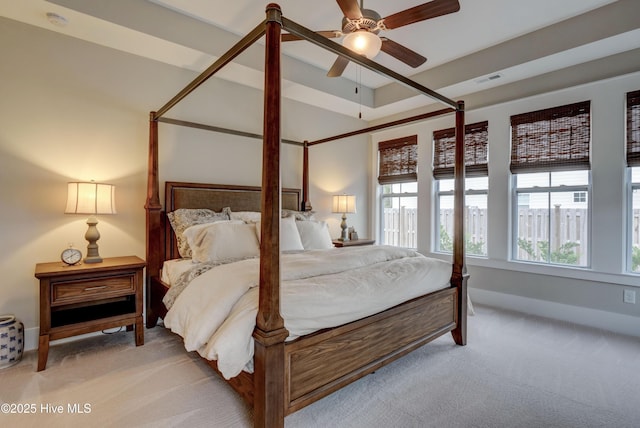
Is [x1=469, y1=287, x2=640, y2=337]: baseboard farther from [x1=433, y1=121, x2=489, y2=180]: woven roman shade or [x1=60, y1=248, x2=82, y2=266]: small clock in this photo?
[x1=60, y1=248, x2=82, y2=266]: small clock

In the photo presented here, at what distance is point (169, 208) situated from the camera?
10.7 feet

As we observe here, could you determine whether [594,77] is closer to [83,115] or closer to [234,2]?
[234,2]

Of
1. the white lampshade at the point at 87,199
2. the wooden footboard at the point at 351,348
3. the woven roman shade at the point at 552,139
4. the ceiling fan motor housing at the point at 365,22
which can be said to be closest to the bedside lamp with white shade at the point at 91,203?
the white lampshade at the point at 87,199

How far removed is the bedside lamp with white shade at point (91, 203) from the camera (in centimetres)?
257

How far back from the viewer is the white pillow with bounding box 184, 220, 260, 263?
2.67 meters

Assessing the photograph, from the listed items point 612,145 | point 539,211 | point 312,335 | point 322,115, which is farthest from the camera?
point 322,115

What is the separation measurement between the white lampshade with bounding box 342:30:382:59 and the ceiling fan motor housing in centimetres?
3

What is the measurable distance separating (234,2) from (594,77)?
12.0 feet

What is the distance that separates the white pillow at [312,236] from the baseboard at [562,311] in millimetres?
2186

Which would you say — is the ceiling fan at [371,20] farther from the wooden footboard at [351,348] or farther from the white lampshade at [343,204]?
the white lampshade at [343,204]

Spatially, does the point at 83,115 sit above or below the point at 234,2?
below

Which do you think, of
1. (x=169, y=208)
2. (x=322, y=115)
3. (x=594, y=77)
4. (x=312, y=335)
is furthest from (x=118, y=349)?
(x=594, y=77)

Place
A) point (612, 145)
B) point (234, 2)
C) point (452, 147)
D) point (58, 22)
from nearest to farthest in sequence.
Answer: point (58, 22), point (234, 2), point (612, 145), point (452, 147)

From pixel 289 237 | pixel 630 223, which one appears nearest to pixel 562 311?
pixel 630 223
